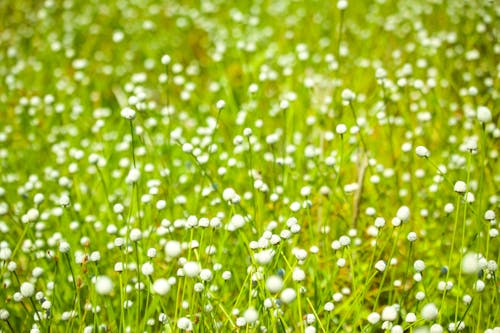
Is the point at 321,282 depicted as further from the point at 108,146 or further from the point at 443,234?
the point at 108,146

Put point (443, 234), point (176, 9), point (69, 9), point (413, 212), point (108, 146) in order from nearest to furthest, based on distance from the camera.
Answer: point (443, 234) < point (413, 212) < point (108, 146) < point (176, 9) < point (69, 9)

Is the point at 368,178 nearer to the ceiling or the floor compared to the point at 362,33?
nearer to the floor

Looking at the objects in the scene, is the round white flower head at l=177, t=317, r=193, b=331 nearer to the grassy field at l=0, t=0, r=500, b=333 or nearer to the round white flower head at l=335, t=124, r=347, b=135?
the grassy field at l=0, t=0, r=500, b=333

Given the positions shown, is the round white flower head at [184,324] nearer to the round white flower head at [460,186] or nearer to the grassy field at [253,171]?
the grassy field at [253,171]

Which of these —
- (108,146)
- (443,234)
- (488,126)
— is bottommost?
(108,146)

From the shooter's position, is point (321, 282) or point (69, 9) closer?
point (321, 282)

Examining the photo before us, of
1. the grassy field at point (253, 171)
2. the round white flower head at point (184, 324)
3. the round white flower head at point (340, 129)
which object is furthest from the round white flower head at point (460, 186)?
the round white flower head at point (184, 324)

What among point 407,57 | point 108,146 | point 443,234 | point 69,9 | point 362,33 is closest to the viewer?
point 443,234

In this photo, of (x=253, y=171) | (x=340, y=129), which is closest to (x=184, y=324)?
(x=340, y=129)

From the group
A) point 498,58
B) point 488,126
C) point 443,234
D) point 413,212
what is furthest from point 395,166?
point 498,58
